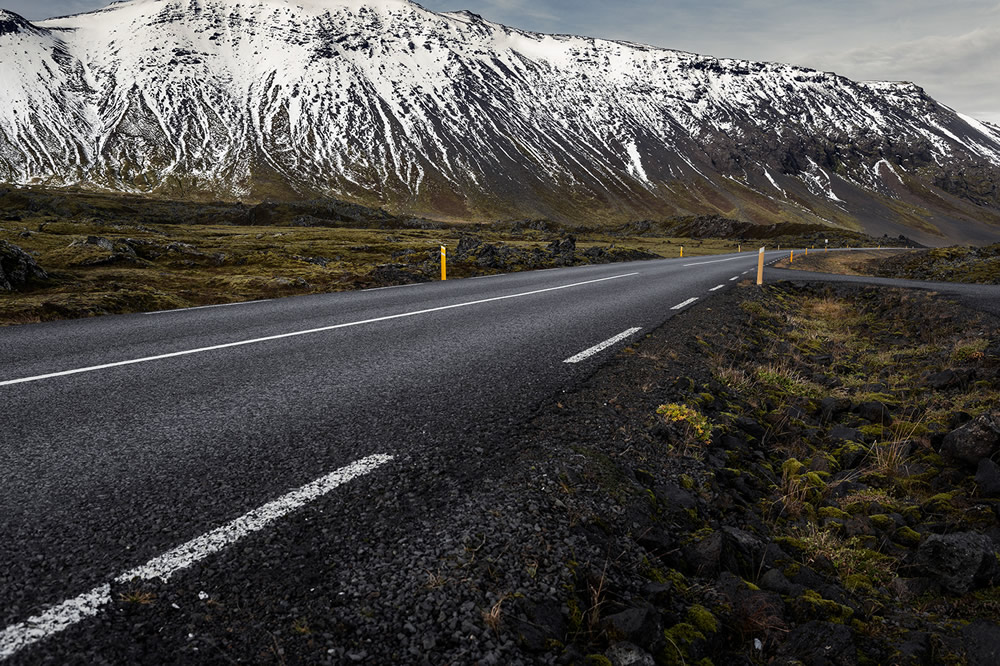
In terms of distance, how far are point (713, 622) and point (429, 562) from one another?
132 cm

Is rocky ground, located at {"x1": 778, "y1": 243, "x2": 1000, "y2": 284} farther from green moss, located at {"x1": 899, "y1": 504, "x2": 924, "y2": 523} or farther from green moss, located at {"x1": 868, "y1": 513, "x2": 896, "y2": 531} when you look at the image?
green moss, located at {"x1": 868, "y1": 513, "x2": 896, "y2": 531}

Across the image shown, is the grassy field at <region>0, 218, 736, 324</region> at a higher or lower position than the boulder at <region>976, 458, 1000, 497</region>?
higher

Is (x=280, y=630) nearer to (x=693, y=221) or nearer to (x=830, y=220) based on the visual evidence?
(x=693, y=221)

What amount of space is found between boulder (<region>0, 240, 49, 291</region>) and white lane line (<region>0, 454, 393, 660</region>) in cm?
1626

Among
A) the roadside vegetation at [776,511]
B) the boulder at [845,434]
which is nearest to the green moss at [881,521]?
the roadside vegetation at [776,511]

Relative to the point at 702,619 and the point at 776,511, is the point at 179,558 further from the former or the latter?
the point at 776,511

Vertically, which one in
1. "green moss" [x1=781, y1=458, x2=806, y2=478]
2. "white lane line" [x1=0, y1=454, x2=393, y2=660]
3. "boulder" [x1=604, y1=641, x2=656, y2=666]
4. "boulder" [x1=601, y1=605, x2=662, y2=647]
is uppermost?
"white lane line" [x1=0, y1=454, x2=393, y2=660]

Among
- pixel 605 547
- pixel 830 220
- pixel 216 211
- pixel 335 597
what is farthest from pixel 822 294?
pixel 830 220

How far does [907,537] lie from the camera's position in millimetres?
3635

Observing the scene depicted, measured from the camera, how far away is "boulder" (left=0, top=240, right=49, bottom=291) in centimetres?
1427

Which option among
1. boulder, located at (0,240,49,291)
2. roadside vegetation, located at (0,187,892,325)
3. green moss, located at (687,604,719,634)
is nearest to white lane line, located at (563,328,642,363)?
green moss, located at (687,604,719,634)

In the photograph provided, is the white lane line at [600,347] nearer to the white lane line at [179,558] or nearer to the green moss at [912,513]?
the green moss at [912,513]

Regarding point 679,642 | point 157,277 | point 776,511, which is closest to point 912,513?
point 776,511

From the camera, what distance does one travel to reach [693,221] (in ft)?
326
